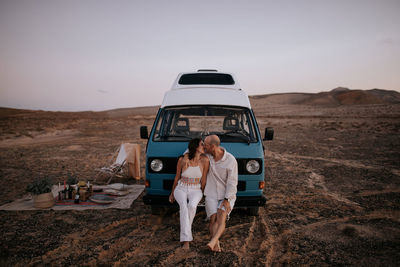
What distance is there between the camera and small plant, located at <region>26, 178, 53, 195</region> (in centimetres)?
502

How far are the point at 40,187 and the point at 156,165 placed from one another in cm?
298

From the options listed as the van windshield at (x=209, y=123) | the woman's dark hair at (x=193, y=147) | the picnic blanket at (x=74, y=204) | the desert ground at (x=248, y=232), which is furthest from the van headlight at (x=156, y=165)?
the picnic blanket at (x=74, y=204)

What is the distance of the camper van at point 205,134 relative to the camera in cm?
399

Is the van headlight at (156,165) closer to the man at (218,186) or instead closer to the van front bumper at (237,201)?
the van front bumper at (237,201)

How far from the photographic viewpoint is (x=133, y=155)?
291 inches

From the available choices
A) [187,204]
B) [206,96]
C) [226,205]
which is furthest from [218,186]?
[206,96]

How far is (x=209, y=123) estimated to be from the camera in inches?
197

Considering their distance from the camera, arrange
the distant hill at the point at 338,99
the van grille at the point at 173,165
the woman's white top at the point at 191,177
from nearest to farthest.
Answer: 1. the woman's white top at the point at 191,177
2. the van grille at the point at 173,165
3. the distant hill at the point at 338,99

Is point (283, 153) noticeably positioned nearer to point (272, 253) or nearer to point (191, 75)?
point (191, 75)

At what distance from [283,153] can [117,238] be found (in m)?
9.82

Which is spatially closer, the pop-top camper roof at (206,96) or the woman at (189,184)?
the woman at (189,184)

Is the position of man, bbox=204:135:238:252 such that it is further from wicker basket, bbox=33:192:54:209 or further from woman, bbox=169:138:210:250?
wicker basket, bbox=33:192:54:209

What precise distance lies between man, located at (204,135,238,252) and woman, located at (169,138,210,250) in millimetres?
113

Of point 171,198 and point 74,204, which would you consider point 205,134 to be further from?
point 74,204
